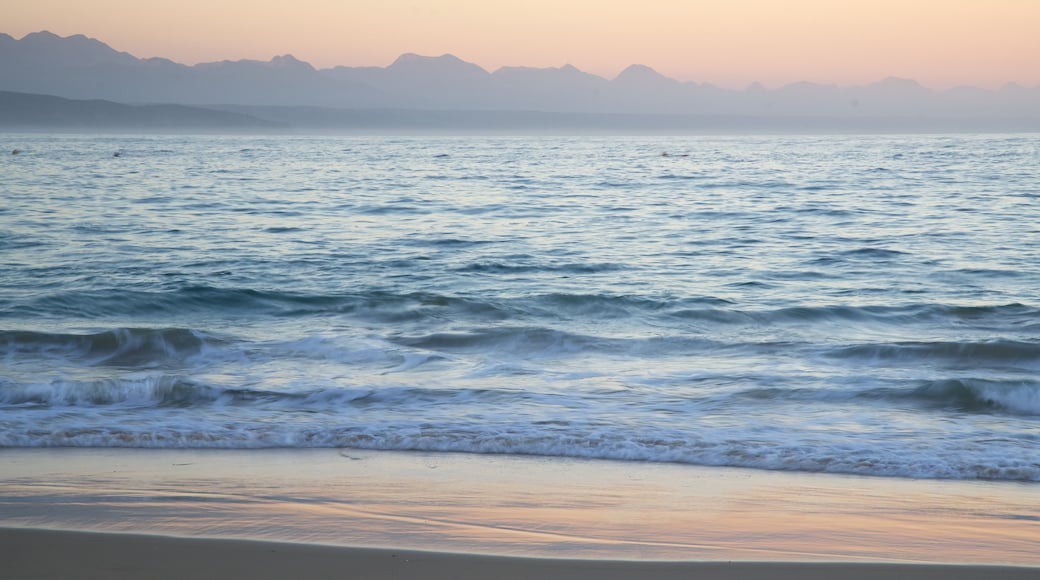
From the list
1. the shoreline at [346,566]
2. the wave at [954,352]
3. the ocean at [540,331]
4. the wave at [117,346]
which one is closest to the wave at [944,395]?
the ocean at [540,331]

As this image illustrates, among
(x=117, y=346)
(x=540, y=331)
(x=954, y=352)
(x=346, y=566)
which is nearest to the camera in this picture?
(x=346, y=566)

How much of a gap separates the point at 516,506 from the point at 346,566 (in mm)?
1290

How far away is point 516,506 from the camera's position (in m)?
5.29

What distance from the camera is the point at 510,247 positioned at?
19.4 metres

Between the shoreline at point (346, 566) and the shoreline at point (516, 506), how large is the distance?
0.09 metres

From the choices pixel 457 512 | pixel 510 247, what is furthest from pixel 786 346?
pixel 510 247

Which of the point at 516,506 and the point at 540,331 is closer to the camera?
the point at 516,506

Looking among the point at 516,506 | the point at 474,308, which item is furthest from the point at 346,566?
the point at 474,308

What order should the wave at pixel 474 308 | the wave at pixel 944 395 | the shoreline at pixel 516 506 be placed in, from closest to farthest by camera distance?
1. the shoreline at pixel 516 506
2. the wave at pixel 944 395
3. the wave at pixel 474 308

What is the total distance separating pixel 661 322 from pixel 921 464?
6.27m

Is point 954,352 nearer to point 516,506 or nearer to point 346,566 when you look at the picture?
point 516,506

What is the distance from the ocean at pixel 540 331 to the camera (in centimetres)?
719

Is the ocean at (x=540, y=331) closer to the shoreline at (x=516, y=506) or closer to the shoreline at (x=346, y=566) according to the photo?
the shoreline at (x=516, y=506)

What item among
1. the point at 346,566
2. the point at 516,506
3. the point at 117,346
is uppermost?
the point at 346,566
